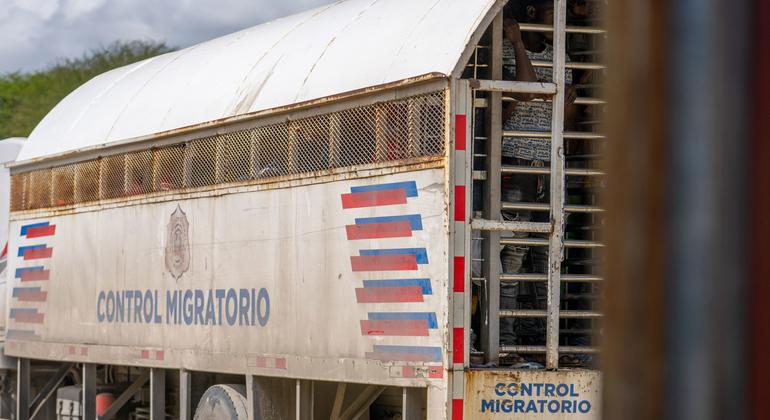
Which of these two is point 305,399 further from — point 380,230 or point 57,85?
point 57,85

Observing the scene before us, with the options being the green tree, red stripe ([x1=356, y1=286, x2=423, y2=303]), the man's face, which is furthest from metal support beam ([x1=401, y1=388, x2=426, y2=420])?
the green tree

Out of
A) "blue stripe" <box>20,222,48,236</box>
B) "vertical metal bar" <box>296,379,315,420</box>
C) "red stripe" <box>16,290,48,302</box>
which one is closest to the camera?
"vertical metal bar" <box>296,379,315,420</box>

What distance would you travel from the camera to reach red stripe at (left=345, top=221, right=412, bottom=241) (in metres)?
7.11

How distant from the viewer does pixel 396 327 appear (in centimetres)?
712

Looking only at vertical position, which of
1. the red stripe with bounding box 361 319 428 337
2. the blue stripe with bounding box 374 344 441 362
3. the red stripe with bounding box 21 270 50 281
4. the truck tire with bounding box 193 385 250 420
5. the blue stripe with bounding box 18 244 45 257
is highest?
the blue stripe with bounding box 18 244 45 257

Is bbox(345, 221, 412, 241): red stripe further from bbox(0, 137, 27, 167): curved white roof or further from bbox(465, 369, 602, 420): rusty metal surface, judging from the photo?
bbox(0, 137, 27, 167): curved white roof

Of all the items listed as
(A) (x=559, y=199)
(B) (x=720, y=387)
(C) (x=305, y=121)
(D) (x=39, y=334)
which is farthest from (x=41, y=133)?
(B) (x=720, y=387)

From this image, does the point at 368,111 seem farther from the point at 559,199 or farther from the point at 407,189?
the point at 559,199

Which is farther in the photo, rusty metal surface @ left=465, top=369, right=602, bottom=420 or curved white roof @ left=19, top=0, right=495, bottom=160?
curved white roof @ left=19, top=0, right=495, bottom=160

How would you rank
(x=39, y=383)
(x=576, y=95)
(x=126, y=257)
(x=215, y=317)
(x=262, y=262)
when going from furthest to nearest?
(x=39, y=383), (x=126, y=257), (x=215, y=317), (x=262, y=262), (x=576, y=95)

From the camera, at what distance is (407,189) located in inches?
280

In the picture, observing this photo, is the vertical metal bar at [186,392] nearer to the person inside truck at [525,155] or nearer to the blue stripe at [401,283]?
the blue stripe at [401,283]

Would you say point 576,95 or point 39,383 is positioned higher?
point 576,95

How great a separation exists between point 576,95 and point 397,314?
1833mm
